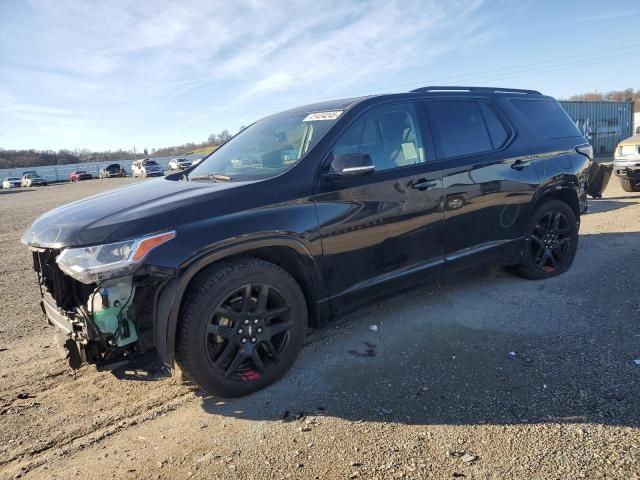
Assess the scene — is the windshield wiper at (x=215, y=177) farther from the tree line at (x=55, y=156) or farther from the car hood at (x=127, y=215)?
the tree line at (x=55, y=156)

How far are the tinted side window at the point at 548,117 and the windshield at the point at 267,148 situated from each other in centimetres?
241

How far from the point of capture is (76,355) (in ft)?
9.25

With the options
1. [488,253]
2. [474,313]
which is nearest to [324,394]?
[474,313]

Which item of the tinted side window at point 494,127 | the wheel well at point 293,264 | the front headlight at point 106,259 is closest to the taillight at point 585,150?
the tinted side window at point 494,127

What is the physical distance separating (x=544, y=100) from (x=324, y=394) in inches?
166

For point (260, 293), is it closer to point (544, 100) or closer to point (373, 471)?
point (373, 471)

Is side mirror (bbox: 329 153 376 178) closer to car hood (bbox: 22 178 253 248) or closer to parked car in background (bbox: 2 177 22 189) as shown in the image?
car hood (bbox: 22 178 253 248)

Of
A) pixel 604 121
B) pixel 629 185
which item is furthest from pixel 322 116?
pixel 604 121

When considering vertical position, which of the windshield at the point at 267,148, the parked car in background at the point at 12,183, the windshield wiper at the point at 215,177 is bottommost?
the windshield wiper at the point at 215,177

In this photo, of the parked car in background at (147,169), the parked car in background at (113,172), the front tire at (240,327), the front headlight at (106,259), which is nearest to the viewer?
the front headlight at (106,259)

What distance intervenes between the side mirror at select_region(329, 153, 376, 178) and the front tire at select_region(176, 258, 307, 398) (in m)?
0.80

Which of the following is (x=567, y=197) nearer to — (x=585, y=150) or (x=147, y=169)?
(x=585, y=150)

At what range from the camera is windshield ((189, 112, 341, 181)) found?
354 centimetres

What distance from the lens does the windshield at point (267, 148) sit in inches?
139
